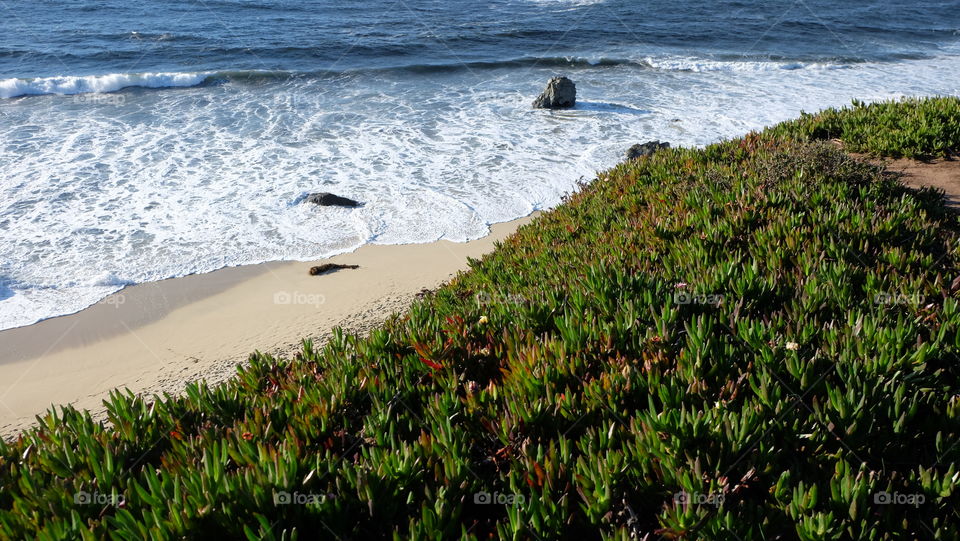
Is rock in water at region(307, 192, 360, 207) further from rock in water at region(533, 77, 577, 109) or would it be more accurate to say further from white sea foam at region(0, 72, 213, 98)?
white sea foam at region(0, 72, 213, 98)

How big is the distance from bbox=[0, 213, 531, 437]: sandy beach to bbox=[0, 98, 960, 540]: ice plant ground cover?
10.1ft

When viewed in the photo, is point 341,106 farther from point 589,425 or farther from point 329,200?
point 589,425

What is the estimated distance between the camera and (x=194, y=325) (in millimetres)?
7648

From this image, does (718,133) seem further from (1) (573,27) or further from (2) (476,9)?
(2) (476,9)

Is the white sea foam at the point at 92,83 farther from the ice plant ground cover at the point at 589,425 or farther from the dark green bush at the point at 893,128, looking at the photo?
the ice plant ground cover at the point at 589,425

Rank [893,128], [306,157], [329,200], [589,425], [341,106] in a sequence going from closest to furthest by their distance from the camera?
[589,425]
[893,128]
[329,200]
[306,157]
[341,106]

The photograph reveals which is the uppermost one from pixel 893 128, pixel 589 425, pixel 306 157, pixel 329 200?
pixel 893 128

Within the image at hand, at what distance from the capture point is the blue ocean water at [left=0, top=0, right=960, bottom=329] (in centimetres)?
1031

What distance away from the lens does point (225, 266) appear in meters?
9.23

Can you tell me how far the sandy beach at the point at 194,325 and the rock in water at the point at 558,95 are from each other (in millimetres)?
10151

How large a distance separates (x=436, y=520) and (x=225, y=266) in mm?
7833

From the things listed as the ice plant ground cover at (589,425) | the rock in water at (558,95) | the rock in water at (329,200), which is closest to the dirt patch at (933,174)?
the ice plant ground cover at (589,425)

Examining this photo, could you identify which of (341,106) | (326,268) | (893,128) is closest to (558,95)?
Result: (341,106)

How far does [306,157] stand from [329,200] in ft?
10.7
